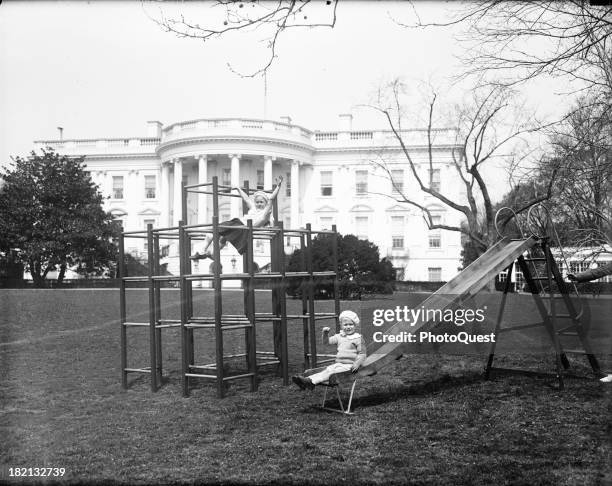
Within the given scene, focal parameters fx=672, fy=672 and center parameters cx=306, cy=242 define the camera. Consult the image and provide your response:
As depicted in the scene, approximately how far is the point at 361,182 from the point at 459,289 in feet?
108

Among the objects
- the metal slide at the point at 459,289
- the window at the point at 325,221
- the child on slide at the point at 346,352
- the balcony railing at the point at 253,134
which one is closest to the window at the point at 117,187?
the balcony railing at the point at 253,134

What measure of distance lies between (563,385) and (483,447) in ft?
9.37

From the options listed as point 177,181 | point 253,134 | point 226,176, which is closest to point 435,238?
point 253,134

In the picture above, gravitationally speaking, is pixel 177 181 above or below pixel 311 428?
above

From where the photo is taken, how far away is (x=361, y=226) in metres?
35.8

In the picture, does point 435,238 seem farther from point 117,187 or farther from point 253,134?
point 117,187

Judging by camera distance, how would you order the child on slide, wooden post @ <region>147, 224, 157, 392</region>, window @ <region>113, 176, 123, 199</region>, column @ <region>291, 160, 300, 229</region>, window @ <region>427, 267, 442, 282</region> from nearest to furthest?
the child on slide, wooden post @ <region>147, 224, 157, 392</region>, column @ <region>291, 160, 300, 229</region>, window @ <region>427, 267, 442, 282</region>, window @ <region>113, 176, 123, 199</region>

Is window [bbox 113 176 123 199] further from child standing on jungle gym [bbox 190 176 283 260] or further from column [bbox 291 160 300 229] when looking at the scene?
child standing on jungle gym [bbox 190 176 283 260]

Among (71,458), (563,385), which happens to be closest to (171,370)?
(71,458)

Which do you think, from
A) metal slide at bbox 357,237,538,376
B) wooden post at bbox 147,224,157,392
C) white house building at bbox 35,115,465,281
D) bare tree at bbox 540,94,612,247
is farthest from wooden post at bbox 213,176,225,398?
white house building at bbox 35,115,465,281

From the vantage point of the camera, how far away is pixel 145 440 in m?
5.73

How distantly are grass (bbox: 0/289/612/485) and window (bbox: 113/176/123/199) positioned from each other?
3147 cm

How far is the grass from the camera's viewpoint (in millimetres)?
4773

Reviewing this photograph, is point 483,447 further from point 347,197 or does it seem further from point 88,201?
point 347,197
